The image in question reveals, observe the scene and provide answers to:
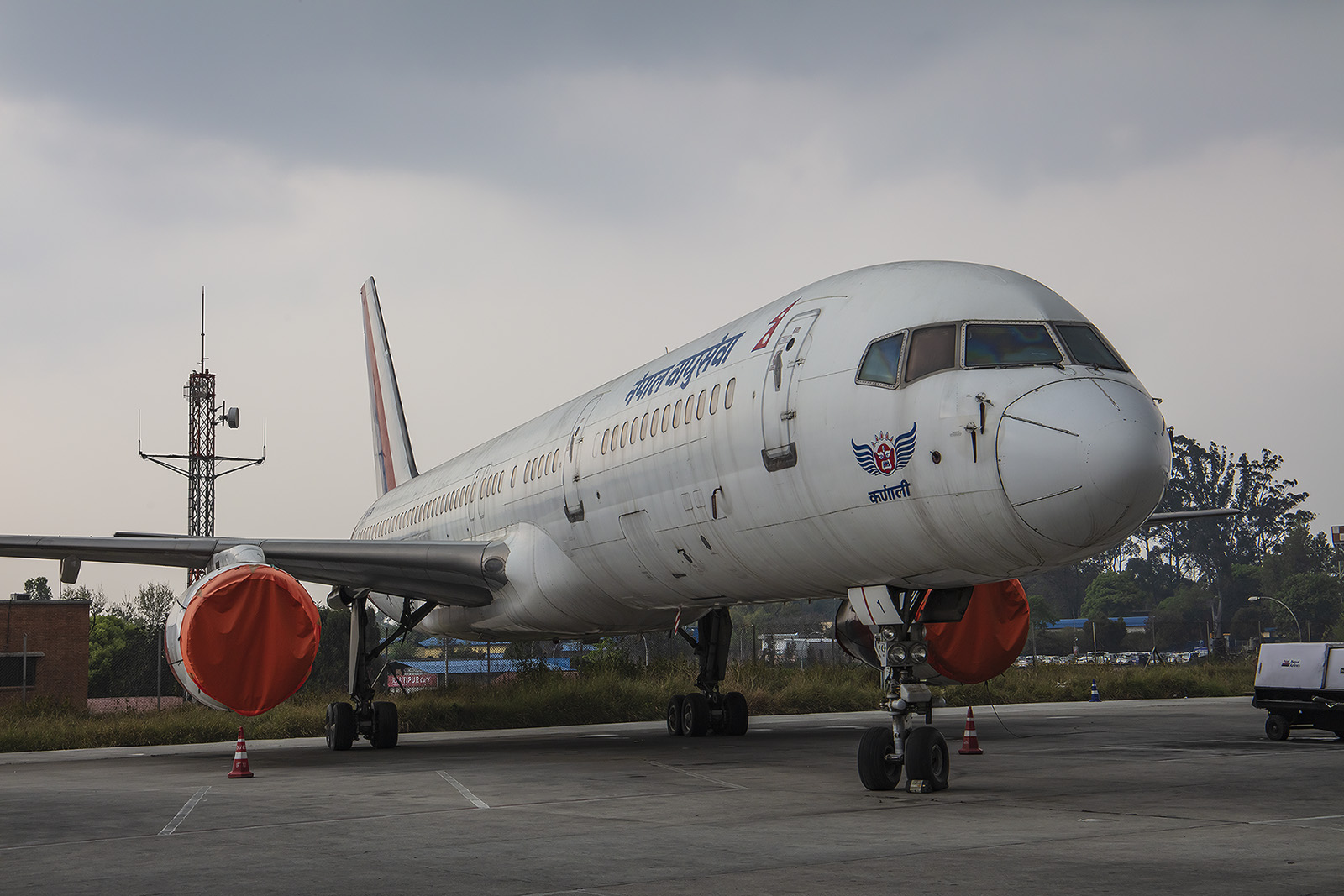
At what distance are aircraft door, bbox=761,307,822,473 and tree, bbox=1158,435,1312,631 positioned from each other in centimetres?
12610

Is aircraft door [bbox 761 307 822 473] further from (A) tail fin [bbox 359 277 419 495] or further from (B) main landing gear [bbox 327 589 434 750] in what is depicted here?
(A) tail fin [bbox 359 277 419 495]

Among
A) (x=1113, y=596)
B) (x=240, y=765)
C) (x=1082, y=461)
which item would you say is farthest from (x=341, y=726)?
(x=1113, y=596)

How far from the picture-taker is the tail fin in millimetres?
28797

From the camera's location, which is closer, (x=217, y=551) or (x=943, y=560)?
(x=943, y=560)

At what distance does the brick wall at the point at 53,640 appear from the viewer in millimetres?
36750

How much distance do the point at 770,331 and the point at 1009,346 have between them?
2.77 meters

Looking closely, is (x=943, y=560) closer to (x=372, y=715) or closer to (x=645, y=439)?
(x=645, y=439)

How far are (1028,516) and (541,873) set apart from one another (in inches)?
161

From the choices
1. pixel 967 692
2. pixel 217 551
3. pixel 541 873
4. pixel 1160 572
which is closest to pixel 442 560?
pixel 217 551

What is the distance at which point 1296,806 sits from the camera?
844cm

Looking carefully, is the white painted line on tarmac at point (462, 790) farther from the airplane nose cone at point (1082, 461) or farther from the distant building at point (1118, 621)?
the distant building at point (1118, 621)

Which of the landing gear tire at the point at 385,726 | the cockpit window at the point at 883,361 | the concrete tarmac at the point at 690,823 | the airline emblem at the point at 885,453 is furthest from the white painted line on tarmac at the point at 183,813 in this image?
the cockpit window at the point at 883,361

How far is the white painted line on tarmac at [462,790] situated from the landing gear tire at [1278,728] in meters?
10.7

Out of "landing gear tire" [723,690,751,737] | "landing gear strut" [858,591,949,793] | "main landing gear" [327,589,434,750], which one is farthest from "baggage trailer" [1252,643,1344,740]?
"main landing gear" [327,589,434,750]
